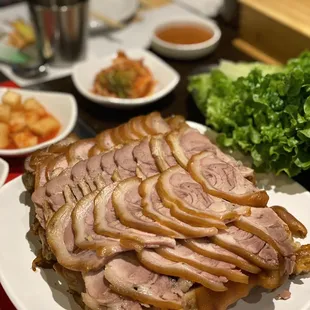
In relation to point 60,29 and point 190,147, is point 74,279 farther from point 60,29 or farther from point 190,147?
point 60,29

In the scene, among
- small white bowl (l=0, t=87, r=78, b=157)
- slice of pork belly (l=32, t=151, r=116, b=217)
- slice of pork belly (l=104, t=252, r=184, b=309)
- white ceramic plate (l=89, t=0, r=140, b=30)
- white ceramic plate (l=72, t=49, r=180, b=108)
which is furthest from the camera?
white ceramic plate (l=89, t=0, r=140, b=30)

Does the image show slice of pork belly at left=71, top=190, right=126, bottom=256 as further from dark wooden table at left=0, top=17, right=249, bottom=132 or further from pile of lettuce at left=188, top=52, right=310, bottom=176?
dark wooden table at left=0, top=17, right=249, bottom=132


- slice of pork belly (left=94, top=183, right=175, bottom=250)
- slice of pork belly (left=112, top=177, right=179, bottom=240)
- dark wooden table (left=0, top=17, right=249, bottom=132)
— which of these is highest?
slice of pork belly (left=112, top=177, right=179, bottom=240)

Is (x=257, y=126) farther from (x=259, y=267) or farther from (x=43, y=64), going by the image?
(x=43, y=64)

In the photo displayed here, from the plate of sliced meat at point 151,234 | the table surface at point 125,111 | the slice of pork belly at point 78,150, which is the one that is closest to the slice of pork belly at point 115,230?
the plate of sliced meat at point 151,234

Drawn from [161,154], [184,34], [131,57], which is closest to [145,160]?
[161,154]

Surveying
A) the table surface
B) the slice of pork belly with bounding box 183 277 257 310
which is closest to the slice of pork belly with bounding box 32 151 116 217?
the slice of pork belly with bounding box 183 277 257 310
